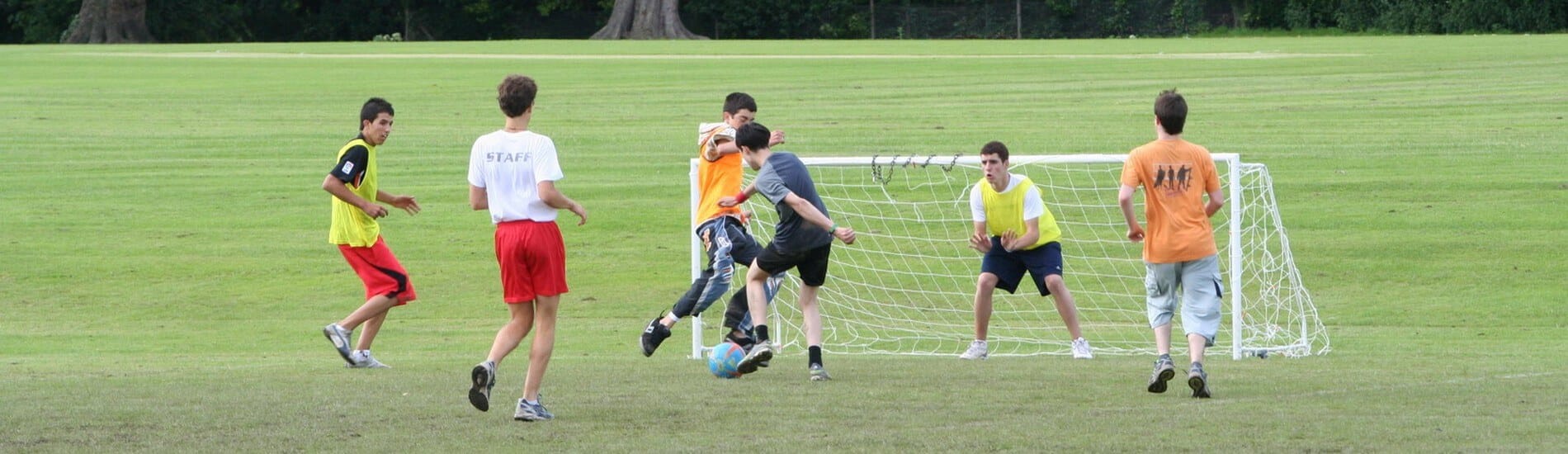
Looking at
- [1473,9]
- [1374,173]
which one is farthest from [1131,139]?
[1473,9]

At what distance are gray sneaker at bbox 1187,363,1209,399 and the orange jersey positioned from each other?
2.91 m

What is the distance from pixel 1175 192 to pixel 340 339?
4.86m

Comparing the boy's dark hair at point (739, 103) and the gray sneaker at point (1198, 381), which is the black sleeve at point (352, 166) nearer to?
the boy's dark hair at point (739, 103)

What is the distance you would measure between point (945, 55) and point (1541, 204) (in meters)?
22.4

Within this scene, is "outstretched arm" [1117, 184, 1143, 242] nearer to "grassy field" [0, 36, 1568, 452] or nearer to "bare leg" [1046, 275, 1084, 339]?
"grassy field" [0, 36, 1568, 452]

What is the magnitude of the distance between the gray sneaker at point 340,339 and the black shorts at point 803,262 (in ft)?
8.51

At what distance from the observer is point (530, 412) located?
7.15 m

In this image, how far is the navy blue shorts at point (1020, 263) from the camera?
33.6 feet

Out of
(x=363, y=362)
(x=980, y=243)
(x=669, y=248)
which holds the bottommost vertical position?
(x=669, y=248)

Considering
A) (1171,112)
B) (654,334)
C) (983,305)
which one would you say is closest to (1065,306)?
(983,305)

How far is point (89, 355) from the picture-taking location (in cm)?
1106

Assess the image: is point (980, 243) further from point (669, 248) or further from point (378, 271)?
point (669, 248)

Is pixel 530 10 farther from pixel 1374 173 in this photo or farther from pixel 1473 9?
pixel 1374 173

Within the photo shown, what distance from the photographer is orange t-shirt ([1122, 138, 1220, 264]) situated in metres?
7.84
